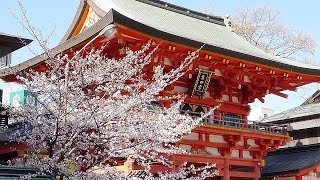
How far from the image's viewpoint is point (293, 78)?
16.5 meters

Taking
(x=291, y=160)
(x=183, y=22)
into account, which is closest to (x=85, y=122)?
(x=183, y=22)

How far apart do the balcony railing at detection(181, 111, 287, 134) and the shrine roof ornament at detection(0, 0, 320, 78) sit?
1.89 m

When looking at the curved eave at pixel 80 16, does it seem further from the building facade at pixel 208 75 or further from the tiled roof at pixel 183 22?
the tiled roof at pixel 183 22

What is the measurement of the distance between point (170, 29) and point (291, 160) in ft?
23.4

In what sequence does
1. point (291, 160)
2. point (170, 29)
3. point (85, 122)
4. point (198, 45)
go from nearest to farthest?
1. point (85, 122)
2. point (198, 45)
3. point (170, 29)
4. point (291, 160)

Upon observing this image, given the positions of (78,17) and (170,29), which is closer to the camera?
(170,29)

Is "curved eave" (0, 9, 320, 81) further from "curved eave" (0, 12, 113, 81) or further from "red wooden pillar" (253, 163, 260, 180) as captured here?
"red wooden pillar" (253, 163, 260, 180)

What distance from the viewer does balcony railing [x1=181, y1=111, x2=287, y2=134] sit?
14.4m

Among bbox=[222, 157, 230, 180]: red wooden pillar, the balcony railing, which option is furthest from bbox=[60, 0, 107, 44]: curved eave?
bbox=[222, 157, 230, 180]: red wooden pillar

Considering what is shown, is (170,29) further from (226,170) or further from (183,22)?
(226,170)

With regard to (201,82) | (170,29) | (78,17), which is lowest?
(201,82)

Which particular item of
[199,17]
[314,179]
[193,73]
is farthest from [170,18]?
[314,179]

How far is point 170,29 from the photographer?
51.0 ft

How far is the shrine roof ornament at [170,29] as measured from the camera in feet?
39.8
